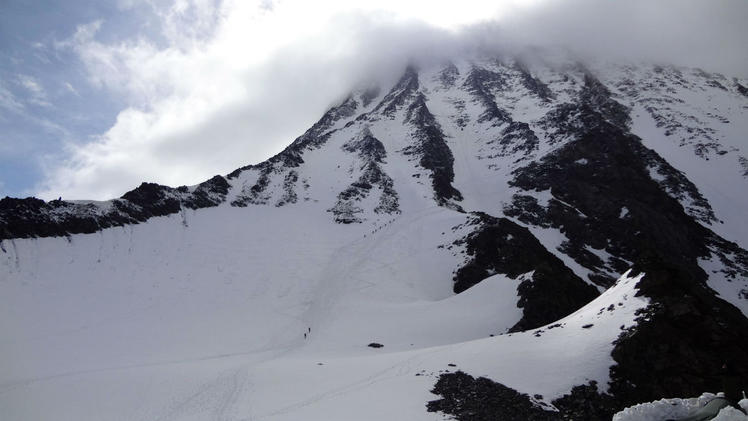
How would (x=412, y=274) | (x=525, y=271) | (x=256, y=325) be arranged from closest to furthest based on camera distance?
(x=256, y=325) → (x=525, y=271) → (x=412, y=274)

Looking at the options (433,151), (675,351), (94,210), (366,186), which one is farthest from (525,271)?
(433,151)

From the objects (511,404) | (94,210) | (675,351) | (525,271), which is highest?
(94,210)

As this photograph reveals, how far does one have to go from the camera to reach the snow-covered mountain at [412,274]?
835 inches

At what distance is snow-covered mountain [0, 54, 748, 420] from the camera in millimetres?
21219

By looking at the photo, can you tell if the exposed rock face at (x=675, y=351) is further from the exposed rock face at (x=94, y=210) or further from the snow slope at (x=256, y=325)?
the exposed rock face at (x=94, y=210)

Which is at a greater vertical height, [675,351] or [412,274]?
[412,274]

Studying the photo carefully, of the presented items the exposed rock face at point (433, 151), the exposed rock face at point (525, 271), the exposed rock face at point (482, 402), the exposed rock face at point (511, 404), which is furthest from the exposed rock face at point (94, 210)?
the exposed rock face at point (511, 404)

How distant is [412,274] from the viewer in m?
54.4

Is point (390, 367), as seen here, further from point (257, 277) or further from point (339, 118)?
point (339, 118)

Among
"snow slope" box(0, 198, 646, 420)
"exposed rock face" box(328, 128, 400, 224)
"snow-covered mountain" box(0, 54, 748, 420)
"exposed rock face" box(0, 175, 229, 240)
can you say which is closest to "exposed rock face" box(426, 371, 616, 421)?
"snow-covered mountain" box(0, 54, 748, 420)

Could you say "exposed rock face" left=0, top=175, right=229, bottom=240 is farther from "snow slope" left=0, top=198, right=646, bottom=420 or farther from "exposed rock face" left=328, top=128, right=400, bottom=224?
"exposed rock face" left=328, top=128, right=400, bottom=224

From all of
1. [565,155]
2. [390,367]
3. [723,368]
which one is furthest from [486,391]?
[565,155]

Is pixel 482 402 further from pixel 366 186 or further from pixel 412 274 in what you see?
pixel 366 186

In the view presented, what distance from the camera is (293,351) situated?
3594 centimetres
